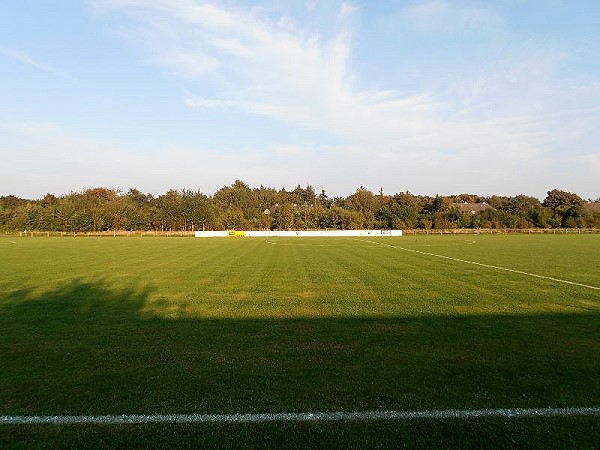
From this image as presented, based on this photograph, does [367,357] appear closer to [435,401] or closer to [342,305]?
[435,401]

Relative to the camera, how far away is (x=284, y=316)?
29.0 feet

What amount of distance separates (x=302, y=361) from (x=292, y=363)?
6.2 inches

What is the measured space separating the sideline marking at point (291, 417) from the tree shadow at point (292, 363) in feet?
0.40

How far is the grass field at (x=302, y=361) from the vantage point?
3863 millimetres

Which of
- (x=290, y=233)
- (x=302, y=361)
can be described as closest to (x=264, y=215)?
(x=290, y=233)

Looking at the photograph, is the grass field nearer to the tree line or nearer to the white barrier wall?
the white barrier wall

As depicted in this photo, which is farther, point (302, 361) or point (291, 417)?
point (302, 361)

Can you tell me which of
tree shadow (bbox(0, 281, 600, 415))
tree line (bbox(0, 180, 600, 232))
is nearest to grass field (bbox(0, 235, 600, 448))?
tree shadow (bbox(0, 281, 600, 415))

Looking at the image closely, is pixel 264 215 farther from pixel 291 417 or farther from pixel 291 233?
pixel 291 417

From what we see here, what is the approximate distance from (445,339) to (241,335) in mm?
3271

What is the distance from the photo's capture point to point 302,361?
5.83 metres

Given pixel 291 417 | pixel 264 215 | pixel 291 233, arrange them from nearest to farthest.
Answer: pixel 291 417 → pixel 291 233 → pixel 264 215

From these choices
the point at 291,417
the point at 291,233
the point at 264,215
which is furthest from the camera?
the point at 264,215

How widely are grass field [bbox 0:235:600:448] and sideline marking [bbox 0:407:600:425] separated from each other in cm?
10
